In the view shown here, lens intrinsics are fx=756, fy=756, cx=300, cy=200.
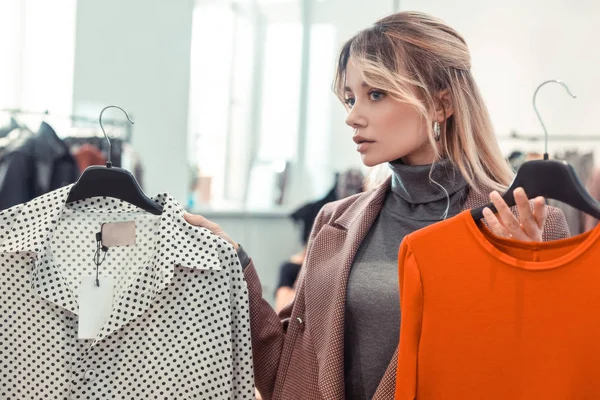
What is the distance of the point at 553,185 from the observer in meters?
1.44

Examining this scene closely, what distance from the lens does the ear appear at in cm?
185

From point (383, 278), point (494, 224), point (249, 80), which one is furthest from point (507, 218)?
point (249, 80)

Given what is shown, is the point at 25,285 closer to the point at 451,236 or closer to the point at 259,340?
the point at 259,340

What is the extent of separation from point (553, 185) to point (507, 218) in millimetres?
106

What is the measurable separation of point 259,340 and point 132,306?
39 cm

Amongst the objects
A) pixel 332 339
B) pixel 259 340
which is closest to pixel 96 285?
pixel 259 340

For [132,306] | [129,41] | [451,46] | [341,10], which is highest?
[341,10]

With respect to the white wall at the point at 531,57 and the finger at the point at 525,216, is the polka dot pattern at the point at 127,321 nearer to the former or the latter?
the finger at the point at 525,216

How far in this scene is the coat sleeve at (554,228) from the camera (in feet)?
5.36

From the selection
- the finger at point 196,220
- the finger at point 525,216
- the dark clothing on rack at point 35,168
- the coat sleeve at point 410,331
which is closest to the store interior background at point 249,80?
the dark clothing on rack at point 35,168

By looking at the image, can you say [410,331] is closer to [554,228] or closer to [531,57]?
[554,228]

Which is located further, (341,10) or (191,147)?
(341,10)

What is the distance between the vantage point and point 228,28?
5840 millimetres

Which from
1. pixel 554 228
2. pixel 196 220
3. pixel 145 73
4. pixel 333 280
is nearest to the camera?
pixel 554 228
